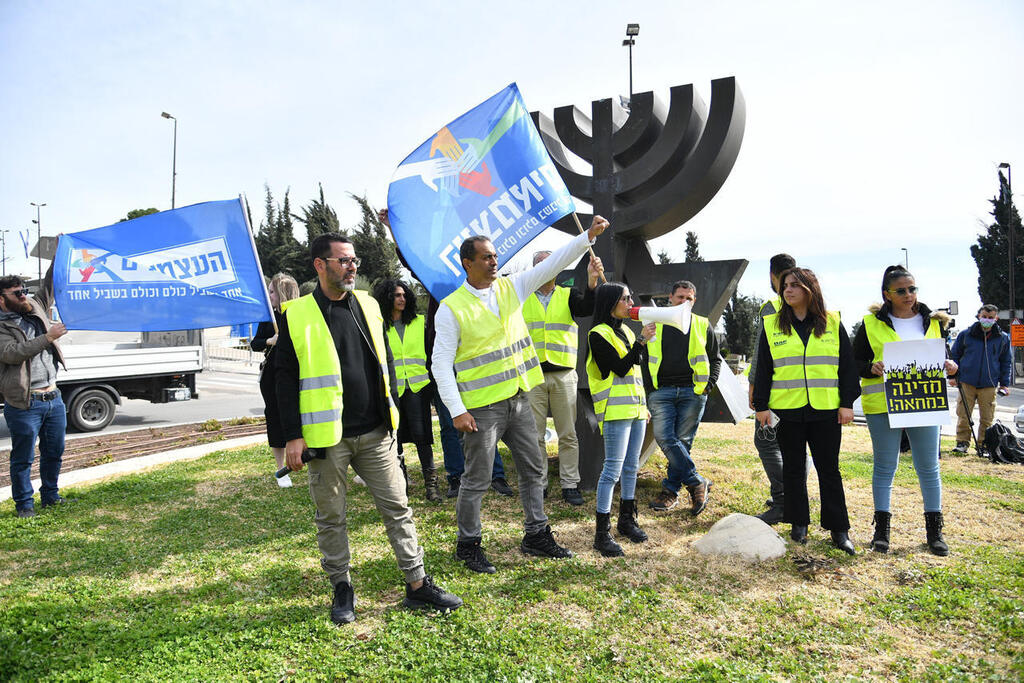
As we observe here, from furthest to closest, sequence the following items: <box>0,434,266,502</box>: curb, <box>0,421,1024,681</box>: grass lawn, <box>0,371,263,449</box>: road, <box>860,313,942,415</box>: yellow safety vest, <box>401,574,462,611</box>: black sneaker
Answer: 1. <box>0,371,263,449</box>: road
2. <box>0,434,266,502</box>: curb
3. <box>860,313,942,415</box>: yellow safety vest
4. <box>401,574,462,611</box>: black sneaker
5. <box>0,421,1024,681</box>: grass lawn

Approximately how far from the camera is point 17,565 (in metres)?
4.02

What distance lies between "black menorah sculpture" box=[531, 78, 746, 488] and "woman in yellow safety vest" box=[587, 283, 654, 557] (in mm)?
1430

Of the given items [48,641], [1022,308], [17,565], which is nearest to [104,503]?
[17,565]

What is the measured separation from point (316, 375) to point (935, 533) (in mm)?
3857

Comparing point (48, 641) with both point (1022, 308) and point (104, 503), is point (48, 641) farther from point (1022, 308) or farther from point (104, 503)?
point (1022, 308)

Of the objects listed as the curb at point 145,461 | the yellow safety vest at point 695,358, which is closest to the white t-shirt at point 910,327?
the yellow safety vest at point 695,358

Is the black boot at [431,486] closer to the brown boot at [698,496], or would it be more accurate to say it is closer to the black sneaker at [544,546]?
the black sneaker at [544,546]

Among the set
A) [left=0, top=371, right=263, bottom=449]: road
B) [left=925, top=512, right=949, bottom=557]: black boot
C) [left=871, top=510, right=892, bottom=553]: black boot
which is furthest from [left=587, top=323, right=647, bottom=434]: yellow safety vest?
A: [left=0, top=371, right=263, bottom=449]: road

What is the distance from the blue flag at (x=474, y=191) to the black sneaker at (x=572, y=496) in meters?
1.98

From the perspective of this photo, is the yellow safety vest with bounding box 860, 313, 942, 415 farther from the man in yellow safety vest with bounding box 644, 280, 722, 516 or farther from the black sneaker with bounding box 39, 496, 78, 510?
the black sneaker with bounding box 39, 496, 78, 510

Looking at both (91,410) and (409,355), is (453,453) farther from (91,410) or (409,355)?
(91,410)

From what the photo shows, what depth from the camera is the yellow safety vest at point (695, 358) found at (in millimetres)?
4914

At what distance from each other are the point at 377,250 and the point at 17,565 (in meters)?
28.0

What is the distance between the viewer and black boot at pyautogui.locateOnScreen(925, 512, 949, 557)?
3922 mm
